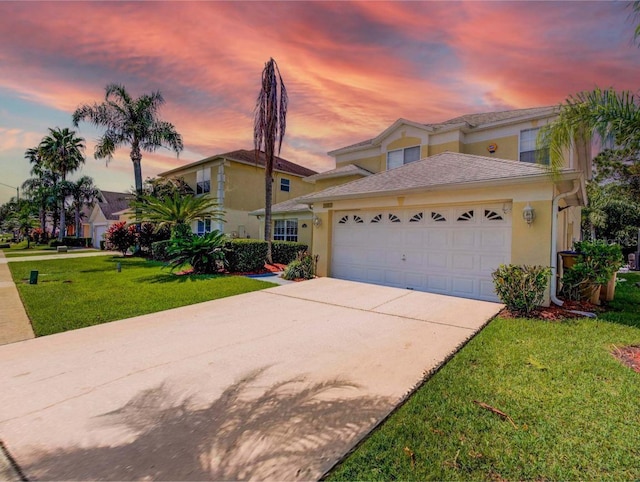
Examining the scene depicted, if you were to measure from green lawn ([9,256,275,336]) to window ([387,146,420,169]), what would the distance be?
36.8 feet

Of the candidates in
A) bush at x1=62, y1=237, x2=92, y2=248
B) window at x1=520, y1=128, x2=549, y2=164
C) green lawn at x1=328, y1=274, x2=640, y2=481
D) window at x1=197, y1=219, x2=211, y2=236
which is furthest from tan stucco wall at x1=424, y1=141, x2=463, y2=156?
bush at x1=62, y1=237, x2=92, y2=248

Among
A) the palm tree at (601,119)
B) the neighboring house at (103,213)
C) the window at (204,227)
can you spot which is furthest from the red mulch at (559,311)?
the neighboring house at (103,213)

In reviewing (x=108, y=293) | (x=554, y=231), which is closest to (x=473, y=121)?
(x=554, y=231)

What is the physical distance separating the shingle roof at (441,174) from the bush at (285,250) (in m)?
4.03

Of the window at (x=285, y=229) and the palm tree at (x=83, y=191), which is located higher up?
the palm tree at (x=83, y=191)

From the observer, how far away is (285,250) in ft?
52.1

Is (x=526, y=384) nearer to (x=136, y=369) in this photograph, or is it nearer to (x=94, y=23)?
(x=136, y=369)

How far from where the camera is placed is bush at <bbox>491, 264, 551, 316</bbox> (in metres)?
6.70

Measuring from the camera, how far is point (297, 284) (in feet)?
33.8

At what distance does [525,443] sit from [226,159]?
71.0 feet

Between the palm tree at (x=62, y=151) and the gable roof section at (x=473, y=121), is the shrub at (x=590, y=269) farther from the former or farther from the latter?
the palm tree at (x=62, y=151)

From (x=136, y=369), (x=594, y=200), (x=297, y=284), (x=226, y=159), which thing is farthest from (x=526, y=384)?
(x=594, y=200)

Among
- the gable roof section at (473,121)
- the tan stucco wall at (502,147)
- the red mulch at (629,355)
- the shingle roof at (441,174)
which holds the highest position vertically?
the gable roof section at (473,121)

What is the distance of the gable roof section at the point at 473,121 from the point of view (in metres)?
14.4
